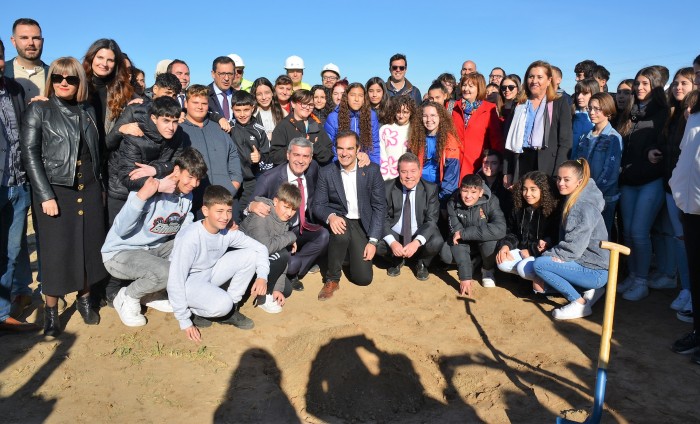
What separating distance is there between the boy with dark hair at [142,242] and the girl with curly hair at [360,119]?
7.40 ft

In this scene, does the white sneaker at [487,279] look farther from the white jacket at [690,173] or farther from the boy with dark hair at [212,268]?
the boy with dark hair at [212,268]

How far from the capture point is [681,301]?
4887mm

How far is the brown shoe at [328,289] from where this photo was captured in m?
5.43

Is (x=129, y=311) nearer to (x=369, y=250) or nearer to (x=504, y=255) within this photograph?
(x=369, y=250)

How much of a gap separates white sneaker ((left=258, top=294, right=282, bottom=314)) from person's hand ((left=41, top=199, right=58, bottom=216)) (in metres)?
2.10

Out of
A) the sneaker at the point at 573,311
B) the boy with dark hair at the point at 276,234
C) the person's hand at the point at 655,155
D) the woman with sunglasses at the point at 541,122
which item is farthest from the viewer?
the woman with sunglasses at the point at 541,122

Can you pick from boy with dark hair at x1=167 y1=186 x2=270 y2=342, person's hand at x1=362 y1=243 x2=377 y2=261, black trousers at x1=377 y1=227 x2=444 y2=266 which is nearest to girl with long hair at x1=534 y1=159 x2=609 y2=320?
black trousers at x1=377 y1=227 x2=444 y2=266

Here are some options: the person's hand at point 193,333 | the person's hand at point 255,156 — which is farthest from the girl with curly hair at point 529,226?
the person's hand at point 193,333

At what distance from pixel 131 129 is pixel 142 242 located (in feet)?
3.51

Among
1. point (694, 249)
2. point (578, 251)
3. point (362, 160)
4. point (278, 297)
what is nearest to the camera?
point (694, 249)

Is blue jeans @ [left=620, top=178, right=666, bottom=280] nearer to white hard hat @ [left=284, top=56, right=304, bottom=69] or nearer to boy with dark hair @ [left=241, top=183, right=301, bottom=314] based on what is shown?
boy with dark hair @ [left=241, top=183, right=301, bottom=314]

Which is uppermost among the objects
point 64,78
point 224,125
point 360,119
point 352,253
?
Answer: point 64,78

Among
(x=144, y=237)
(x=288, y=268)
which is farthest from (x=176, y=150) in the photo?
(x=288, y=268)

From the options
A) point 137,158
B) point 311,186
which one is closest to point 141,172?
point 137,158
